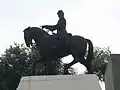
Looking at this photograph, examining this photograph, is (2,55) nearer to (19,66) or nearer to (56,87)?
(19,66)

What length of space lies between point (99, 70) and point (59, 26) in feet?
53.1

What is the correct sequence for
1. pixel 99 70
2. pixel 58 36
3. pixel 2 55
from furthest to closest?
pixel 2 55 → pixel 99 70 → pixel 58 36

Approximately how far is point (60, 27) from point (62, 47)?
76 cm

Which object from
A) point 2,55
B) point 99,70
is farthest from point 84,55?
point 2,55

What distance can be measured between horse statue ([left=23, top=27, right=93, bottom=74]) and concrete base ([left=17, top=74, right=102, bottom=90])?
0.72 m

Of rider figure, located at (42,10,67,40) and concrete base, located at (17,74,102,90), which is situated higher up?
rider figure, located at (42,10,67,40)

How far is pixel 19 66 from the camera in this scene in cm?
2959

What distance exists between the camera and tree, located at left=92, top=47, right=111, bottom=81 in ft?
93.3

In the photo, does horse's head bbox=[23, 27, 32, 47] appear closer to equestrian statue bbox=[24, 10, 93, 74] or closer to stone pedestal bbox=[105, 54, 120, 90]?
equestrian statue bbox=[24, 10, 93, 74]

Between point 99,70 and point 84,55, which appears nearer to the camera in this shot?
point 84,55

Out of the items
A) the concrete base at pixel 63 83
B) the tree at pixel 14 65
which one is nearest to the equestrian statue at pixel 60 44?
the concrete base at pixel 63 83

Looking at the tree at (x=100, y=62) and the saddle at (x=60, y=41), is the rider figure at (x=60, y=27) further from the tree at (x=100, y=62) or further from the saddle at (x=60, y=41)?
the tree at (x=100, y=62)

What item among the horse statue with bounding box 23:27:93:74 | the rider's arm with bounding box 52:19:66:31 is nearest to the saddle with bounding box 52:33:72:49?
the horse statue with bounding box 23:27:93:74

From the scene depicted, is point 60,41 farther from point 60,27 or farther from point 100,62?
point 100,62
